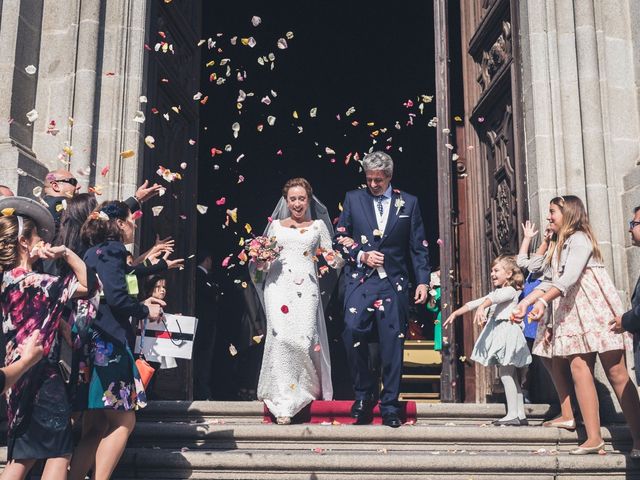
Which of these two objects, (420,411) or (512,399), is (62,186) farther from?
(512,399)

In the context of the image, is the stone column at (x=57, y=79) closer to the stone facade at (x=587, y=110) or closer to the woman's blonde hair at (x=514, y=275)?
the woman's blonde hair at (x=514, y=275)

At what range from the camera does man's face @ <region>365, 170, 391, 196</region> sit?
588cm

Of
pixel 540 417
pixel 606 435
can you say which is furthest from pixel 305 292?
pixel 606 435

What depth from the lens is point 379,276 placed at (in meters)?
5.72

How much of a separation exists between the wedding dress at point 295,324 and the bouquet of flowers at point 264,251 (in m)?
0.06

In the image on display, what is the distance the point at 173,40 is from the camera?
8.04 m

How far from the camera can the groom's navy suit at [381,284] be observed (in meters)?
5.58

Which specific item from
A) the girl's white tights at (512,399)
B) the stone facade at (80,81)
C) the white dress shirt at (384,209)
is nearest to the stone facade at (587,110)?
the girl's white tights at (512,399)

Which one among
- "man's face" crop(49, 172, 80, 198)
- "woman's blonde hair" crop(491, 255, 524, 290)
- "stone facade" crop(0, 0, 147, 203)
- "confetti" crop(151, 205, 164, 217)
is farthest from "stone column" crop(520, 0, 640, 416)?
"man's face" crop(49, 172, 80, 198)

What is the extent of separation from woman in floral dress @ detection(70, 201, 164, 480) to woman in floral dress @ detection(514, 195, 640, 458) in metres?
2.31

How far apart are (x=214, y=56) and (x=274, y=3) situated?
130cm

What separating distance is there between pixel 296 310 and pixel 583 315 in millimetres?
2076

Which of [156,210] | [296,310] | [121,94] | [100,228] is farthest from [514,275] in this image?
[121,94]

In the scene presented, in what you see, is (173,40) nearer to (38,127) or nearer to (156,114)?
(156,114)
